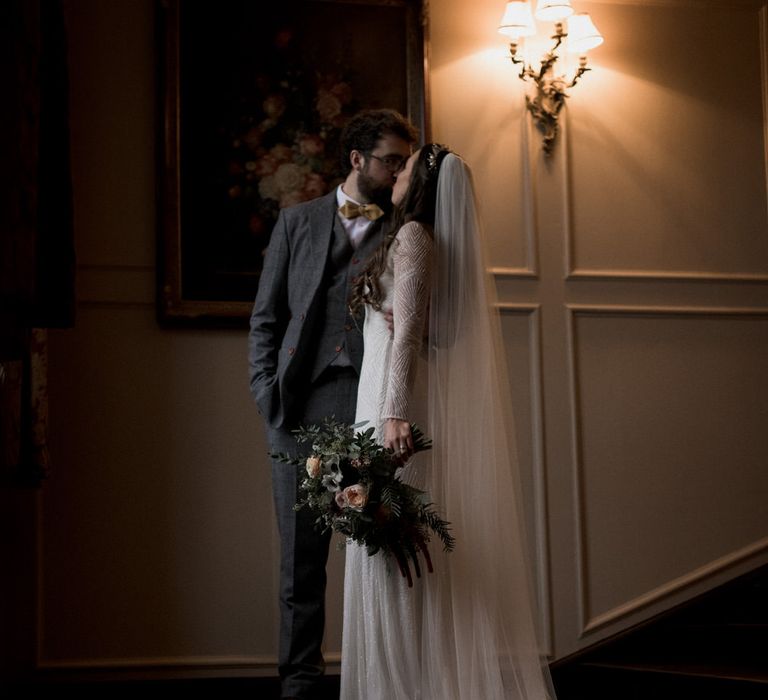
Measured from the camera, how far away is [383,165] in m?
3.30

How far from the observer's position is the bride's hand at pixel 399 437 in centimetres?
275

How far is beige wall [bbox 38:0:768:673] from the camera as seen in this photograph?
3750mm

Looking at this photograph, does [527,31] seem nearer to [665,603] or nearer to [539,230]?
[539,230]

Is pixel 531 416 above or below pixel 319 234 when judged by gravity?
below

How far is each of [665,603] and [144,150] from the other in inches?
108

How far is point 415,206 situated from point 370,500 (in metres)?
0.86

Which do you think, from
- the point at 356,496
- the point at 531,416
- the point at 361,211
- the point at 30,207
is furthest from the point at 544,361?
the point at 30,207

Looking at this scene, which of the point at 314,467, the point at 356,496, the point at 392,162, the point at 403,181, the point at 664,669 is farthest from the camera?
the point at 664,669

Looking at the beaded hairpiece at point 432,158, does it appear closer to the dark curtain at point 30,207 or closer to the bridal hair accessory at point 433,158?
the bridal hair accessory at point 433,158

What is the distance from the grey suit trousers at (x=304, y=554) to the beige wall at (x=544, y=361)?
2.02ft

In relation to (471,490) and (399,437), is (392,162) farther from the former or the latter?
(471,490)

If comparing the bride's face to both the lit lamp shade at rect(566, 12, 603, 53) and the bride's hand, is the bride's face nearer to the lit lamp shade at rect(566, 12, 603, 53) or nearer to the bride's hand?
the bride's hand

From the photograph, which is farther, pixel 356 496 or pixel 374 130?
pixel 374 130

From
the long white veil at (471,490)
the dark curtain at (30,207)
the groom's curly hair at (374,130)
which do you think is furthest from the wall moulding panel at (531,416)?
the dark curtain at (30,207)
